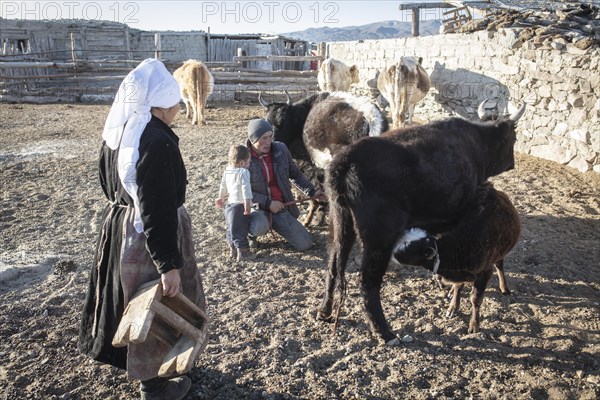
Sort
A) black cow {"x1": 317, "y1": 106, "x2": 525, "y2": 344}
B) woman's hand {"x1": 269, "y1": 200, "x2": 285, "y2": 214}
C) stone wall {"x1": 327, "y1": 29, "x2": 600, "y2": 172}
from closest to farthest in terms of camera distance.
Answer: black cow {"x1": 317, "y1": 106, "x2": 525, "y2": 344} → woman's hand {"x1": 269, "y1": 200, "x2": 285, "y2": 214} → stone wall {"x1": 327, "y1": 29, "x2": 600, "y2": 172}

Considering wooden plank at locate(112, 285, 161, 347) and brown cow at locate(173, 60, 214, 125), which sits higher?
Answer: brown cow at locate(173, 60, 214, 125)

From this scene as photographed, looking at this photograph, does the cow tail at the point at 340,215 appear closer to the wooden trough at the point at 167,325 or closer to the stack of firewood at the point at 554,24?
the wooden trough at the point at 167,325

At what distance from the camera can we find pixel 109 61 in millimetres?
18625

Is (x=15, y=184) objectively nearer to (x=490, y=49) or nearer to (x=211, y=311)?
(x=211, y=311)

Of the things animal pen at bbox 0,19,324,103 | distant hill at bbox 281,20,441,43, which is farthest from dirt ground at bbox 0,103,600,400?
distant hill at bbox 281,20,441,43

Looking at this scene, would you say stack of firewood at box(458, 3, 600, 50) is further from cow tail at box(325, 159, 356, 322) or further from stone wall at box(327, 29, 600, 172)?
cow tail at box(325, 159, 356, 322)

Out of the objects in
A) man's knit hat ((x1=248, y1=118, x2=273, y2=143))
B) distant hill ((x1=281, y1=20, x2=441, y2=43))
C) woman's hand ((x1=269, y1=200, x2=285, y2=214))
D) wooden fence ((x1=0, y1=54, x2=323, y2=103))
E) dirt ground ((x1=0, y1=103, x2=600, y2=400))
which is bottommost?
dirt ground ((x1=0, y1=103, x2=600, y2=400))

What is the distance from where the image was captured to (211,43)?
26.5m

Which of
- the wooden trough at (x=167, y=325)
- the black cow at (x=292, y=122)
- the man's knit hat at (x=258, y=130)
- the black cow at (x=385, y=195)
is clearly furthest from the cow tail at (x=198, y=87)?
the wooden trough at (x=167, y=325)

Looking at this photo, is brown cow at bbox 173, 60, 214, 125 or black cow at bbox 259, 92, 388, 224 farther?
brown cow at bbox 173, 60, 214, 125

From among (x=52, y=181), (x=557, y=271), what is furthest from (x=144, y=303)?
(x=52, y=181)

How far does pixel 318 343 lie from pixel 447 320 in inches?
42.9

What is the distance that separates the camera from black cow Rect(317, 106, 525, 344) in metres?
3.56

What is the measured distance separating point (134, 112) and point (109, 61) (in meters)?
17.9
